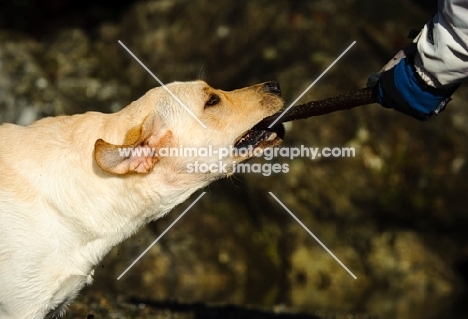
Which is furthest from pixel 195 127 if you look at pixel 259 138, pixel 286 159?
pixel 286 159

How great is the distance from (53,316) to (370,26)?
41.0ft

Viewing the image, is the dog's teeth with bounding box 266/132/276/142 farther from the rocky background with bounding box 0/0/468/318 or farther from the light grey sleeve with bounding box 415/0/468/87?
the rocky background with bounding box 0/0/468/318

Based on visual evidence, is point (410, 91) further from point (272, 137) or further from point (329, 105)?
point (272, 137)

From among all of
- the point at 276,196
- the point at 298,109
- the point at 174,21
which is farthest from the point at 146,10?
the point at 298,109

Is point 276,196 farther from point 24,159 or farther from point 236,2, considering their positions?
point 24,159

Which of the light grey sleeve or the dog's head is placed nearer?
the light grey sleeve

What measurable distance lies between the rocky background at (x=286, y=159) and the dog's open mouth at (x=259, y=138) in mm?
5398

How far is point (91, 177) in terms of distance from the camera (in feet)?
20.9

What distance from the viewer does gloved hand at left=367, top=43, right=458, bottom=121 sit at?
19.3 feet

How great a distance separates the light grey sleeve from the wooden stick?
2.31ft

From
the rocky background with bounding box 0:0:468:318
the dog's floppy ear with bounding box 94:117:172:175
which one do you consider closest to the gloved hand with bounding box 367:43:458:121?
the dog's floppy ear with bounding box 94:117:172:175

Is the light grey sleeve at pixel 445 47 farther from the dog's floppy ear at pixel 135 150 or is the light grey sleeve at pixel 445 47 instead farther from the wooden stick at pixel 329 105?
the dog's floppy ear at pixel 135 150

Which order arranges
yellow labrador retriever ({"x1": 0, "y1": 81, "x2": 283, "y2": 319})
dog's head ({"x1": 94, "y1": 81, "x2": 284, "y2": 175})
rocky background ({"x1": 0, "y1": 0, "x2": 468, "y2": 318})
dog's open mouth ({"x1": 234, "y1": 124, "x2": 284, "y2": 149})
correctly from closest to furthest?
1. yellow labrador retriever ({"x1": 0, "y1": 81, "x2": 283, "y2": 319})
2. dog's head ({"x1": 94, "y1": 81, "x2": 284, "y2": 175})
3. dog's open mouth ({"x1": 234, "y1": 124, "x2": 284, "y2": 149})
4. rocky background ({"x1": 0, "y1": 0, "x2": 468, "y2": 318})

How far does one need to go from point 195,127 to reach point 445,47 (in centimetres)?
204
